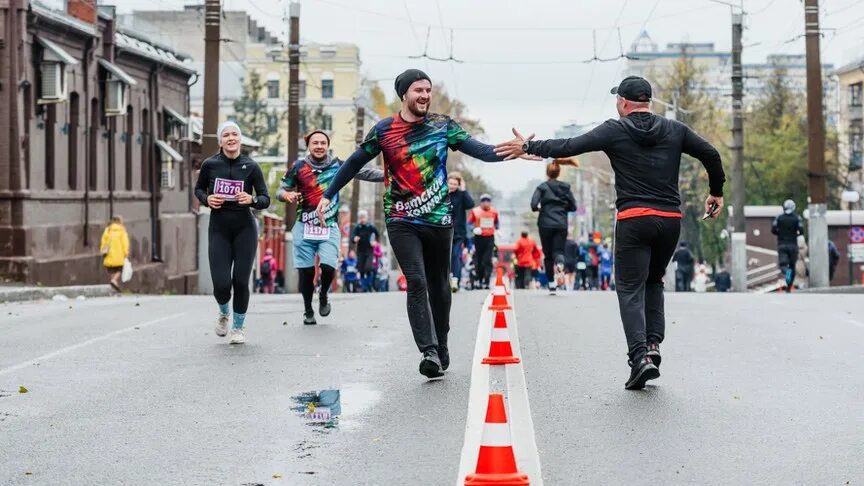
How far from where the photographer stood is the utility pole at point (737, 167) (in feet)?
128

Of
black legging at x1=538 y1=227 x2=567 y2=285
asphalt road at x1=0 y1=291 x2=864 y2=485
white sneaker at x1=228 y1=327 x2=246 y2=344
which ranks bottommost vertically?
asphalt road at x1=0 y1=291 x2=864 y2=485

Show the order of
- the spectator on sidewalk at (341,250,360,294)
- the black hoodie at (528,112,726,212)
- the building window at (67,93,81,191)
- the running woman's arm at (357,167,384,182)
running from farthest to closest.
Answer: the spectator on sidewalk at (341,250,360,294)
the building window at (67,93,81,191)
the running woman's arm at (357,167,384,182)
the black hoodie at (528,112,726,212)

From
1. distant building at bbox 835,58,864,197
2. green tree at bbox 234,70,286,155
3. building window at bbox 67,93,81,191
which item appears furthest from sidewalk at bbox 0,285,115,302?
green tree at bbox 234,70,286,155

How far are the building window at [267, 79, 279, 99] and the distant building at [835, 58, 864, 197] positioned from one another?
3713 cm

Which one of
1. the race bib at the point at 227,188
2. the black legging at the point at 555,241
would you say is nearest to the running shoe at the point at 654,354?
the race bib at the point at 227,188

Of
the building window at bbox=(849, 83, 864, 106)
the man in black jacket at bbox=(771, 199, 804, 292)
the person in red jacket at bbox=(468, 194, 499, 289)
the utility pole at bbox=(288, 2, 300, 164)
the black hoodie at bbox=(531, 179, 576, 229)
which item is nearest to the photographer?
the black hoodie at bbox=(531, 179, 576, 229)

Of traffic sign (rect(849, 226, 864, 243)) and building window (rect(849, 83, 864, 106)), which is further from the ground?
building window (rect(849, 83, 864, 106))

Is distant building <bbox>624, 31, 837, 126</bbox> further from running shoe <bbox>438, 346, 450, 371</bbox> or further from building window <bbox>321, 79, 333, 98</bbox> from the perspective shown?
running shoe <bbox>438, 346, 450, 371</bbox>

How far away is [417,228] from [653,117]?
1666mm

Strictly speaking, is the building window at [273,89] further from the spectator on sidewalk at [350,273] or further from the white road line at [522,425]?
the white road line at [522,425]

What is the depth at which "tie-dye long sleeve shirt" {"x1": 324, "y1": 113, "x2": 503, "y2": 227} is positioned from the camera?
980 cm

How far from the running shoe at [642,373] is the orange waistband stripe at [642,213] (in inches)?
34.0

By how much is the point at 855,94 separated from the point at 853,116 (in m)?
1.09

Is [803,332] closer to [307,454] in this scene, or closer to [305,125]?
[307,454]
